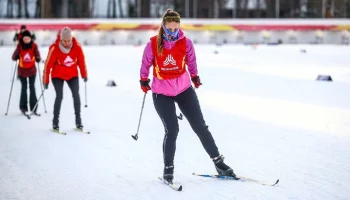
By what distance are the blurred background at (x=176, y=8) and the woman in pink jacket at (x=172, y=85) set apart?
163ft

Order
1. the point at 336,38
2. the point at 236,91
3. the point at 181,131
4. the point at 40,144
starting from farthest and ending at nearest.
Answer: the point at 336,38
the point at 236,91
the point at 181,131
the point at 40,144

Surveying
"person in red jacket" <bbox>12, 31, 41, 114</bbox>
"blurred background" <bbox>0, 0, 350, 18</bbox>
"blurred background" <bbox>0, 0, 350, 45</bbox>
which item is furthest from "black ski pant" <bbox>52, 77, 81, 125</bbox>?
"blurred background" <bbox>0, 0, 350, 18</bbox>

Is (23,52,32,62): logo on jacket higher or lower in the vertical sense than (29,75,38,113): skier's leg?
higher

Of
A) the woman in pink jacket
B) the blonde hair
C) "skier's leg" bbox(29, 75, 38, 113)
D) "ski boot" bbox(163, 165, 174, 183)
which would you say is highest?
the blonde hair

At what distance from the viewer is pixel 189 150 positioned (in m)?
5.84

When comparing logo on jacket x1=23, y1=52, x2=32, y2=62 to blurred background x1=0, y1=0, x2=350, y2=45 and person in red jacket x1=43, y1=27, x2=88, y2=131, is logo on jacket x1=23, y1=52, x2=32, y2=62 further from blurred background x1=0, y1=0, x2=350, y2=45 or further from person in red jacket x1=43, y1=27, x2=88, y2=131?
blurred background x1=0, y1=0, x2=350, y2=45

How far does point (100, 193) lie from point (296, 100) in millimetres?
6435

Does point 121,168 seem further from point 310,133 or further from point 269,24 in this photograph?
point 269,24

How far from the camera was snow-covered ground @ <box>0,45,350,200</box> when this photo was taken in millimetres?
4258

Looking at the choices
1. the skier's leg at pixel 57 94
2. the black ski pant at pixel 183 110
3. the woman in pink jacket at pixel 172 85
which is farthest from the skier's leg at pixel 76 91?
the black ski pant at pixel 183 110

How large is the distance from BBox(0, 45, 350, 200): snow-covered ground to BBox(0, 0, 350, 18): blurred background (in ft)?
146

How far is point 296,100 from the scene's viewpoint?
9812mm

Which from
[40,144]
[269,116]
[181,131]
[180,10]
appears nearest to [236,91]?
[269,116]

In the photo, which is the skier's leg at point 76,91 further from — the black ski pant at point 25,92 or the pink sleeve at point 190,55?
the pink sleeve at point 190,55
